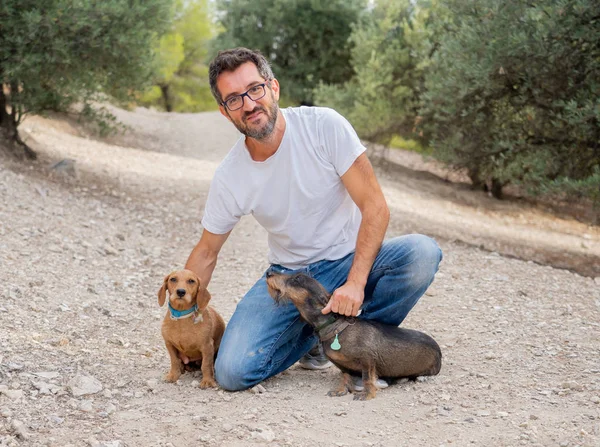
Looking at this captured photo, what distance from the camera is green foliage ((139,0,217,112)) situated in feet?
107

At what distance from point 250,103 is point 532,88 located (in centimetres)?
639

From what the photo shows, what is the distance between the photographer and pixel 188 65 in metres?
37.1

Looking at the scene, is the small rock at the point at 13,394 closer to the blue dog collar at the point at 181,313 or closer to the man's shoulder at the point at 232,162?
the blue dog collar at the point at 181,313

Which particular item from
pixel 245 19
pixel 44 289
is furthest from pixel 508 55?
pixel 245 19

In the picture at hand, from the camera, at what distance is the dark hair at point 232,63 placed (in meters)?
4.60

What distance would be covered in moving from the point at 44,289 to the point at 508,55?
6.65 metres

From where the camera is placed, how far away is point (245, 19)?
23844mm

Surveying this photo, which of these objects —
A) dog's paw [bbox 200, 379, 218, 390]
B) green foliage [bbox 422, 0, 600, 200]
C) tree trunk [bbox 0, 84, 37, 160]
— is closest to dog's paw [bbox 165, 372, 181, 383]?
dog's paw [bbox 200, 379, 218, 390]

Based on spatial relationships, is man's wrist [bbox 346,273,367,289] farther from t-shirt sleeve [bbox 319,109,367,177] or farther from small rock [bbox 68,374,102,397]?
small rock [bbox 68,374,102,397]

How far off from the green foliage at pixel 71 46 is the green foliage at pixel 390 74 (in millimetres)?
7373

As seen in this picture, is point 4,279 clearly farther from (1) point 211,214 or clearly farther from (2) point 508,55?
(2) point 508,55

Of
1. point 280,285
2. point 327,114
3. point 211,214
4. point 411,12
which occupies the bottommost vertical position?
point 280,285

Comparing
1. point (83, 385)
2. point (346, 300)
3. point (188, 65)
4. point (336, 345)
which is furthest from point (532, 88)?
point (188, 65)

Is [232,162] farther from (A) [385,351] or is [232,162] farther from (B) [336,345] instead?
(A) [385,351]
